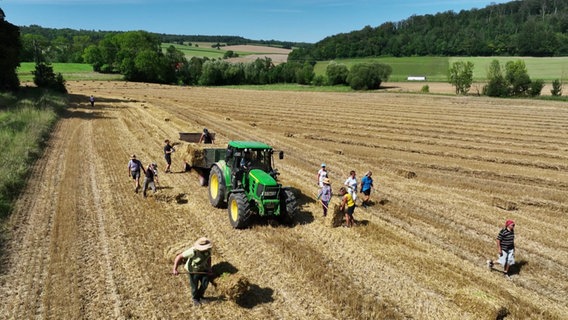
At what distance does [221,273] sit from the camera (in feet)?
29.3

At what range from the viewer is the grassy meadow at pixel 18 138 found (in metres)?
13.7

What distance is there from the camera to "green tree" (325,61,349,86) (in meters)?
92.9

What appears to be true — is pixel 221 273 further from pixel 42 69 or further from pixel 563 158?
pixel 42 69

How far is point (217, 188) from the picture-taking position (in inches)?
516

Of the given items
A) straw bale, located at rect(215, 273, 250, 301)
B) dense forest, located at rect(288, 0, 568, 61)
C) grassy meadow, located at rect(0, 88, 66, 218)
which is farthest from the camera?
dense forest, located at rect(288, 0, 568, 61)

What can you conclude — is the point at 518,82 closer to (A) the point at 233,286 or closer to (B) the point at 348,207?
(B) the point at 348,207

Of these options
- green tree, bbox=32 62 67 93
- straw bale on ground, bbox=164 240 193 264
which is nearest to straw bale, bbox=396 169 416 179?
straw bale on ground, bbox=164 240 193 264

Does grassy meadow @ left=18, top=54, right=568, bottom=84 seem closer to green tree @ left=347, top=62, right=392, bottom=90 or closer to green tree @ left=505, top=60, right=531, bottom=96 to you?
green tree @ left=347, top=62, right=392, bottom=90

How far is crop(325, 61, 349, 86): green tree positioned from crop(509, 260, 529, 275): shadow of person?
84.6 metres

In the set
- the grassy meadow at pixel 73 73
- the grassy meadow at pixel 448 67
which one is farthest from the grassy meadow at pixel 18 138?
the grassy meadow at pixel 448 67

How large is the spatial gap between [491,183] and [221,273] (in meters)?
13.9

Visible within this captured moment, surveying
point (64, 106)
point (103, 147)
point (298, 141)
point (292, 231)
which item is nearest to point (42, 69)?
point (64, 106)

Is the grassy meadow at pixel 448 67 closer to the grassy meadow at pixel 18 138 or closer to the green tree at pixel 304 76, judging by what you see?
the green tree at pixel 304 76

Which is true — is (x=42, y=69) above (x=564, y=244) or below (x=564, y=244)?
above
